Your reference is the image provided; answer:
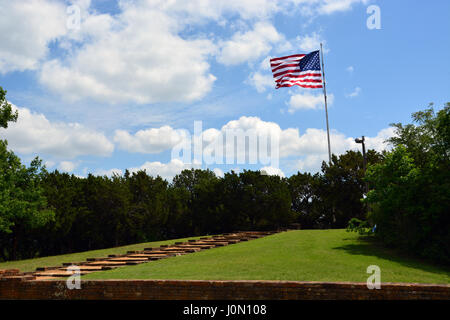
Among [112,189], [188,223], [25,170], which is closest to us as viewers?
[25,170]

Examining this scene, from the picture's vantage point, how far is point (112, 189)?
44.9 metres

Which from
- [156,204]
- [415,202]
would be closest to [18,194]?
[156,204]

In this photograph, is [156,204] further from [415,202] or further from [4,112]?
[415,202]

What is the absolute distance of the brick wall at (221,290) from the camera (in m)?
8.42

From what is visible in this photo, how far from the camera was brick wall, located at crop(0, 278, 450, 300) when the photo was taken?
842cm

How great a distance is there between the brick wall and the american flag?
19.4 m

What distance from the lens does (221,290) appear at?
29.7ft

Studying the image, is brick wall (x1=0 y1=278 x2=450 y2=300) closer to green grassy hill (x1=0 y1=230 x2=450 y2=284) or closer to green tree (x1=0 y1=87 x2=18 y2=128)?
green grassy hill (x1=0 y1=230 x2=450 y2=284)

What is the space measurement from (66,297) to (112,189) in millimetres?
36022

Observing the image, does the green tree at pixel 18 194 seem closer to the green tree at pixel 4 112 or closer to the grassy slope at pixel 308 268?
the green tree at pixel 4 112

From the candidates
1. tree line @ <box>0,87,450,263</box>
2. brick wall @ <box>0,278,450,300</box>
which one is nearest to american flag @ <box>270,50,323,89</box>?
tree line @ <box>0,87,450,263</box>

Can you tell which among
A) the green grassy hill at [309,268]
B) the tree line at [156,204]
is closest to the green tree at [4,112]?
the tree line at [156,204]
